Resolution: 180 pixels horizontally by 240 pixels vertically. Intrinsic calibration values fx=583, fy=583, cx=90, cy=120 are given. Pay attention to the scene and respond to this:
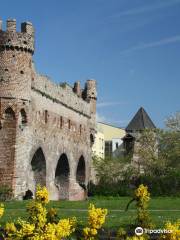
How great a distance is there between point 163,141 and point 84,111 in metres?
16.4

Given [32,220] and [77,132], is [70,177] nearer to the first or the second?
[77,132]

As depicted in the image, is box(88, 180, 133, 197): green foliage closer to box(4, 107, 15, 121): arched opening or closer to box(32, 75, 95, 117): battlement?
box(32, 75, 95, 117): battlement

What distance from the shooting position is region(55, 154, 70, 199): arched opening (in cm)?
4725

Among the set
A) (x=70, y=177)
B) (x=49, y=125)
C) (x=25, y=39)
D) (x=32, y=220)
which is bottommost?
(x=32, y=220)

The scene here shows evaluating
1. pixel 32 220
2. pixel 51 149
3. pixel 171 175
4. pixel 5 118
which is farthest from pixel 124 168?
pixel 32 220

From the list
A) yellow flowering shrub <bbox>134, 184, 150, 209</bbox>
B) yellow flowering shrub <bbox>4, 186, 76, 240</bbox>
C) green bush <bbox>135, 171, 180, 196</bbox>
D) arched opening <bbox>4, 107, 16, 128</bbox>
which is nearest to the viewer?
yellow flowering shrub <bbox>4, 186, 76, 240</bbox>

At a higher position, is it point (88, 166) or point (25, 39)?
point (25, 39)

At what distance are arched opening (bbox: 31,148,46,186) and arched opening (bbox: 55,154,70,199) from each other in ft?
19.1

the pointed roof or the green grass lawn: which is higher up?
the pointed roof

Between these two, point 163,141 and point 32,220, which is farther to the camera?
point 163,141

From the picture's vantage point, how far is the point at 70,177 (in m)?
48.2

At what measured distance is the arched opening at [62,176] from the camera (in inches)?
1860

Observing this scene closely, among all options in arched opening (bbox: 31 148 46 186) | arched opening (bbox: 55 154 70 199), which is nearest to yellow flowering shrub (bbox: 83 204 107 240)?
arched opening (bbox: 31 148 46 186)

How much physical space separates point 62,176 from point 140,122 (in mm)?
29865
